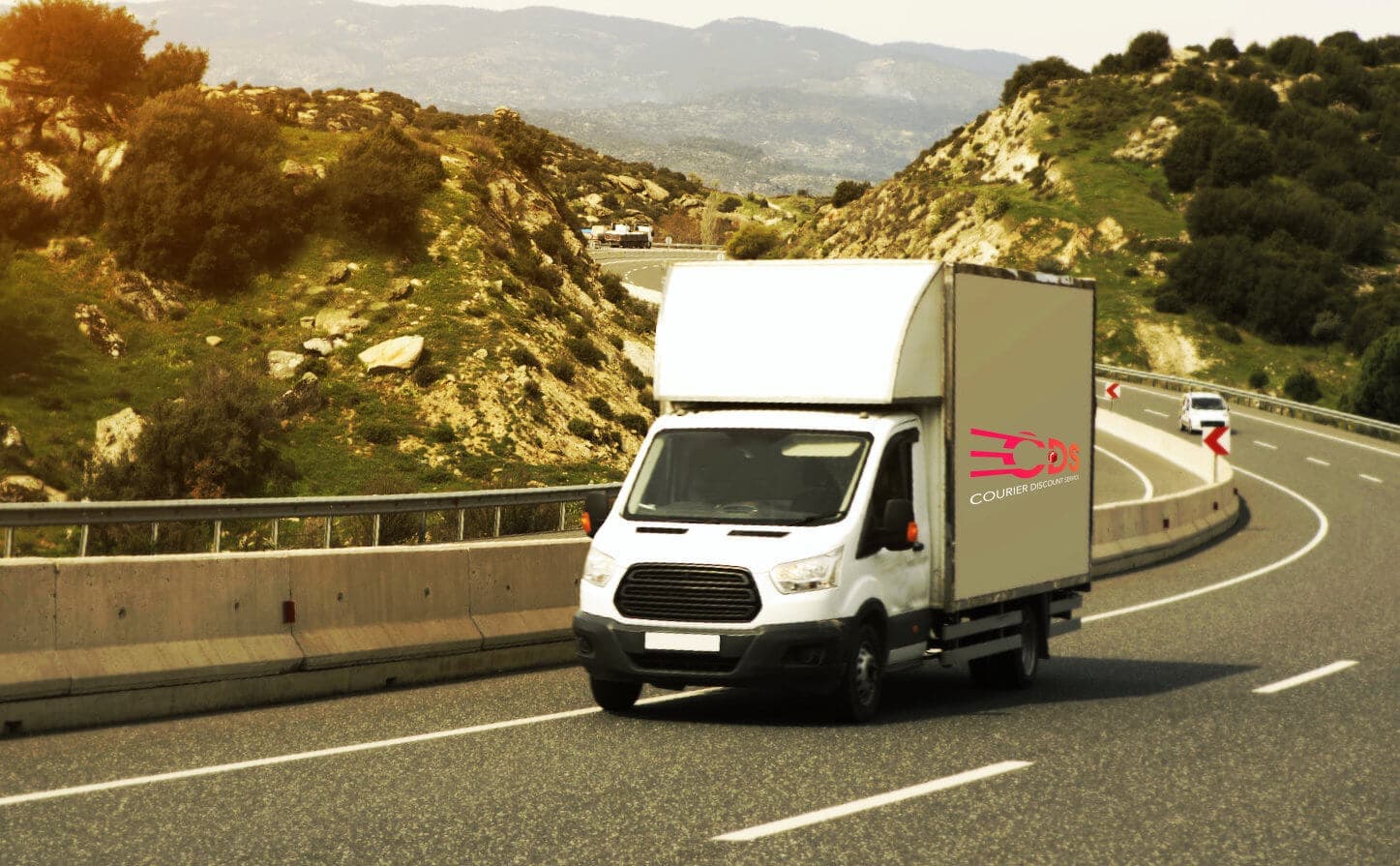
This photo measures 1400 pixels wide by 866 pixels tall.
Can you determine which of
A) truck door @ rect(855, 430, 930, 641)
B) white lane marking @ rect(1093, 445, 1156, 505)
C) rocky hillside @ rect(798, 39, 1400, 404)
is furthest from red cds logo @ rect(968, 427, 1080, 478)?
rocky hillside @ rect(798, 39, 1400, 404)

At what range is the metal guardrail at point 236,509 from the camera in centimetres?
1947

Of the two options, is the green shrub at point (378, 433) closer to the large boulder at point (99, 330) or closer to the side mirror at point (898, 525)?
the large boulder at point (99, 330)

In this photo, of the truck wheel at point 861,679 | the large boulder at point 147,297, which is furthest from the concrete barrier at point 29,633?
the large boulder at point 147,297

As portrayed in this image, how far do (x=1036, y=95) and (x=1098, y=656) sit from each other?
114 metres

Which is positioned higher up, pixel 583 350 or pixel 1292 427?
pixel 583 350

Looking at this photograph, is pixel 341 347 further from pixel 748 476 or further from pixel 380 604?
pixel 748 476

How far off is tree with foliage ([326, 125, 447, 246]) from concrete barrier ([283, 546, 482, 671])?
41441mm

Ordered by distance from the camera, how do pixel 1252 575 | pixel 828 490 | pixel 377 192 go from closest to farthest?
pixel 828 490
pixel 1252 575
pixel 377 192

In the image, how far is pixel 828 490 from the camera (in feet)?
38.2

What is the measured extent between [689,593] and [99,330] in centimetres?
3876

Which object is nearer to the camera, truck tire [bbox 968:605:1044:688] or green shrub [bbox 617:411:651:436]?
truck tire [bbox 968:605:1044:688]

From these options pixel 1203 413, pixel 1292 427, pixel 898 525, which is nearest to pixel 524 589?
pixel 898 525

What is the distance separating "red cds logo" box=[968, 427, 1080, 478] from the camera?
42.6ft

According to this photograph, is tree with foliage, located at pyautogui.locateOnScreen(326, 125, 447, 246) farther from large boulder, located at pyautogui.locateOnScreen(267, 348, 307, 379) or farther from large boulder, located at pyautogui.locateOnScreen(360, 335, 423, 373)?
large boulder, located at pyautogui.locateOnScreen(267, 348, 307, 379)
